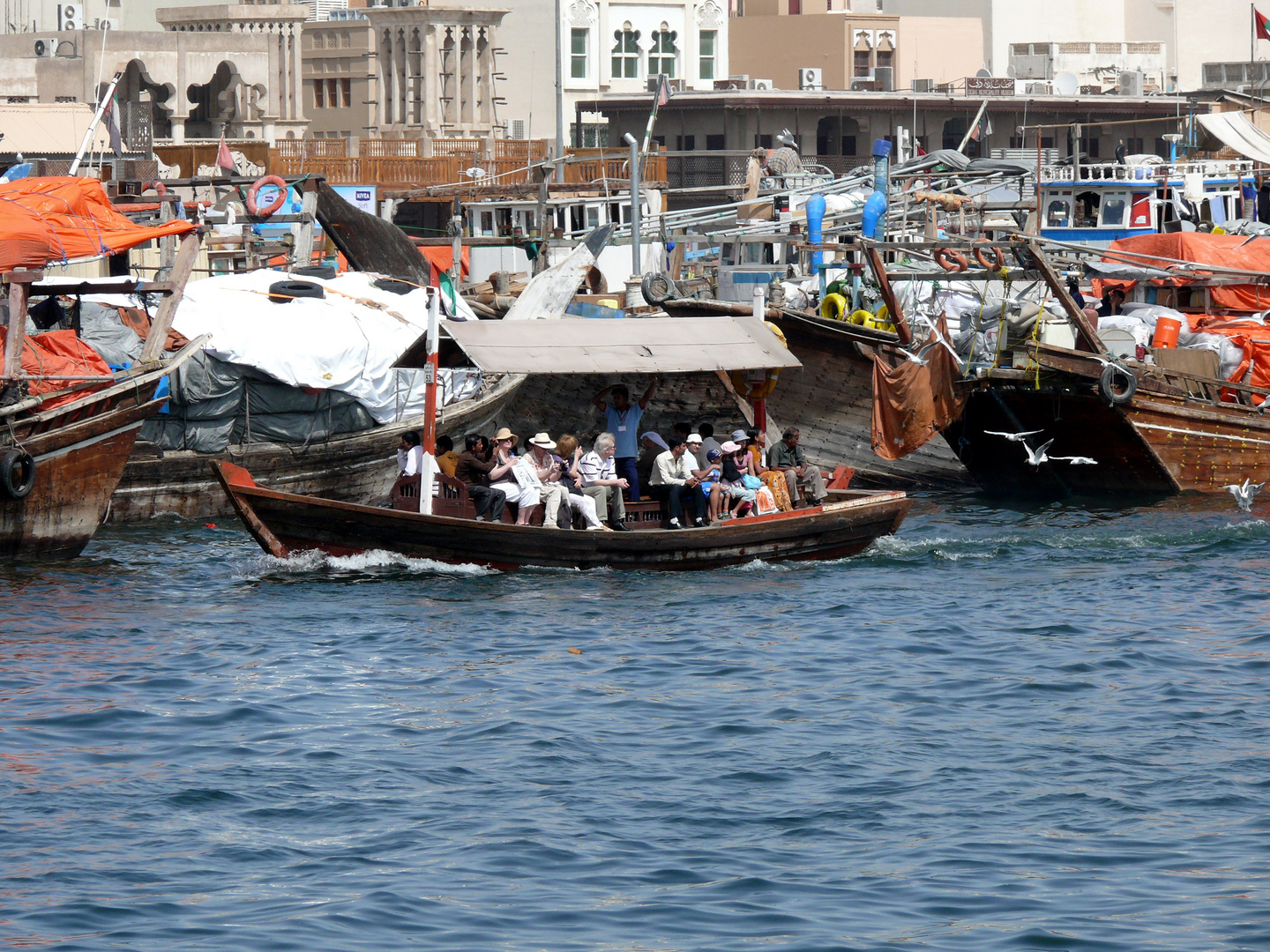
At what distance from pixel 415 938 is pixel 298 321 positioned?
17.5m

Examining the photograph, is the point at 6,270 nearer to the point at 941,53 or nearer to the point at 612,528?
the point at 612,528

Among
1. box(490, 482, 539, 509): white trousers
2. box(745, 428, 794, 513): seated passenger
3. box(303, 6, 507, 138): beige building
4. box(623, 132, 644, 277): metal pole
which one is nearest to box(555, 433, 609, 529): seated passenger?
box(490, 482, 539, 509): white trousers

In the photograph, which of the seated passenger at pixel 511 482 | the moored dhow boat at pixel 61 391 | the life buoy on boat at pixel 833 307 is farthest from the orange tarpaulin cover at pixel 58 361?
the life buoy on boat at pixel 833 307

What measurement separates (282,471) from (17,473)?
19.7 feet

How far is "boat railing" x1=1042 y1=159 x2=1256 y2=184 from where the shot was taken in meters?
43.2

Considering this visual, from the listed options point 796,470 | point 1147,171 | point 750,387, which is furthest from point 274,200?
point 1147,171

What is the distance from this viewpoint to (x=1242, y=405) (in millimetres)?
26531

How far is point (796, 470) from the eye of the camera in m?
22.6

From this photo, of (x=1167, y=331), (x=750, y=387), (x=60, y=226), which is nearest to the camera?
(x=60, y=226)

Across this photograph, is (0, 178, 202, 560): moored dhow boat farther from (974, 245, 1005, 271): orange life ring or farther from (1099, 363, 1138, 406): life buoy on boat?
(1099, 363, 1138, 406): life buoy on boat

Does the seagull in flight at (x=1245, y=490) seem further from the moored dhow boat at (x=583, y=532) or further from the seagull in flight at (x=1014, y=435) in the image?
the moored dhow boat at (x=583, y=532)

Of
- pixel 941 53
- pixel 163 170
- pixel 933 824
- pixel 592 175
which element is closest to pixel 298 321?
pixel 933 824

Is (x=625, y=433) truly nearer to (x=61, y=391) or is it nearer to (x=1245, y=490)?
(x=61, y=391)

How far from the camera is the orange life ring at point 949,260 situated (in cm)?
2584
